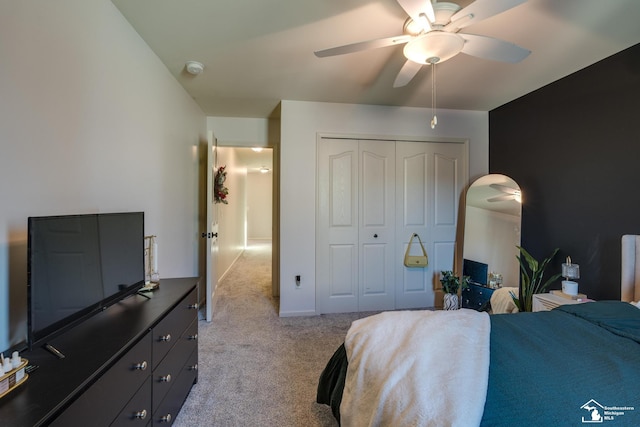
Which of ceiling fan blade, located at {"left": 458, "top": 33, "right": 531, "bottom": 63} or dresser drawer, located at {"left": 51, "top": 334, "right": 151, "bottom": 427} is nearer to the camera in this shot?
dresser drawer, located at {"left": 51, "top": 334, "right": 151, "bottom": 427}

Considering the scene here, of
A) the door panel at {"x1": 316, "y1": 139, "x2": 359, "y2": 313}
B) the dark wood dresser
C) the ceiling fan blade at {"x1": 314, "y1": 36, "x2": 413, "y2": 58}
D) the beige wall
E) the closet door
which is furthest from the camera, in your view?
the beige wall

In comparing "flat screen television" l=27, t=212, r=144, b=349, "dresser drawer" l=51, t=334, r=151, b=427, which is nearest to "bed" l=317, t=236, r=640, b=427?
"dresser drawer" l=51, t=334, r=151, b=427

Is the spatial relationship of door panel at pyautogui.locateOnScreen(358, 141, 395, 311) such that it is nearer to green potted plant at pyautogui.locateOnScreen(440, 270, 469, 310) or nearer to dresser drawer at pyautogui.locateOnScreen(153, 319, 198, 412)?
green potted plant at pyautogui.locateOnScreen(440, 270, 469, 310)

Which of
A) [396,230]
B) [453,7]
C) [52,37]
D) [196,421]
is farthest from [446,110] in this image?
[196,421]

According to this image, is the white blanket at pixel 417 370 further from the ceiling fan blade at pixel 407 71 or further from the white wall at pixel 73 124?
the ceiling fan blade at pixel 407 71

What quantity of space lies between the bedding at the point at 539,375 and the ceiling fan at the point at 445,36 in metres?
1.41

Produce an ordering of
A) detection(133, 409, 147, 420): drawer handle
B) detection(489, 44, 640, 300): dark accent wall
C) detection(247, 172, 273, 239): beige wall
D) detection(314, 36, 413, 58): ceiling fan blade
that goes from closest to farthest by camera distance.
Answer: detection(133, 409, 147, 420): drawer handle, detection(314, 36, 413, 58): ceiling fan blade, detection(489, 44, 640, 300): dark accent wall, detection(247, 172, 273, 239): beige wall

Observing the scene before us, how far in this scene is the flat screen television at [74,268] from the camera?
0.92 metres

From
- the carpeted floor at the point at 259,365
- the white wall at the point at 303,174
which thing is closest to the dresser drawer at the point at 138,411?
the carpeted floor at the point at 259,365

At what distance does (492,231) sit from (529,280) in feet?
2.00

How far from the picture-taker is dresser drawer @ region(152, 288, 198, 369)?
4.42ft

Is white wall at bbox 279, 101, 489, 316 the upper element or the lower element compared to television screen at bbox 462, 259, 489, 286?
upper

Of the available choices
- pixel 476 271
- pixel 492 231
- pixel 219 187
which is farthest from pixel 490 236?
pixel 219 187

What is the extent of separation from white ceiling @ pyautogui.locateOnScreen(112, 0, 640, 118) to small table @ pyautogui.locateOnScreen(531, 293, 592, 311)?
1.88 meters
